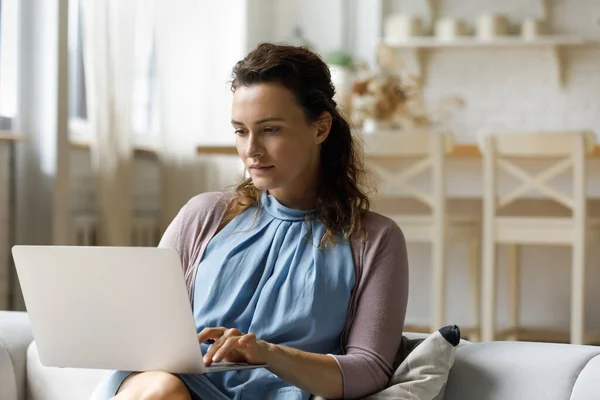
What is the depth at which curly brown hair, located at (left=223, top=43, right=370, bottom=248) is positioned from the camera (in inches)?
61.4

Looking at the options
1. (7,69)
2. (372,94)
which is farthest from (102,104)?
(372,94)

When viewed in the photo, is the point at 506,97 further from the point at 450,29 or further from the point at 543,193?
the point at 543,193

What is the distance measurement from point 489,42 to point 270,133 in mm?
3609

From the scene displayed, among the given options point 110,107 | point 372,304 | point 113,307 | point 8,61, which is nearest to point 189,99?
point 110,107

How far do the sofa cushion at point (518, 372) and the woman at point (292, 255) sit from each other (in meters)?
0.11

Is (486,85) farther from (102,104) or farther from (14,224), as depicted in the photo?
(14,224)

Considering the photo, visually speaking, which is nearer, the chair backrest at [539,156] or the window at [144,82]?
the chair backrest at [539,156]

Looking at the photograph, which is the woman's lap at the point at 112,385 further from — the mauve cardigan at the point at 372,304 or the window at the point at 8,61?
the window at the point at 8,61

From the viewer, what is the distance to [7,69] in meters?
3.29

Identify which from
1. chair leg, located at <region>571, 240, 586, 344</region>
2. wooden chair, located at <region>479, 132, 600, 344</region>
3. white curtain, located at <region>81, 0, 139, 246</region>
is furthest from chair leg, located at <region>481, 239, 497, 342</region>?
Answer: white curtain, located at <region>81, 0, 139, 246</region>

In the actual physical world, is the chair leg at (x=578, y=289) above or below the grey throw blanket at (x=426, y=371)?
below

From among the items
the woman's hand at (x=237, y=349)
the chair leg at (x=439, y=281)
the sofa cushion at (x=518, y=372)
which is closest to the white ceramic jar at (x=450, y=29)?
the chair leg at (x=439, y=281)

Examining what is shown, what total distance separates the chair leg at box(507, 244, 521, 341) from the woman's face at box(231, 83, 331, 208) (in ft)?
9.48

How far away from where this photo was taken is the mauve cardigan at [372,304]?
143 cm
